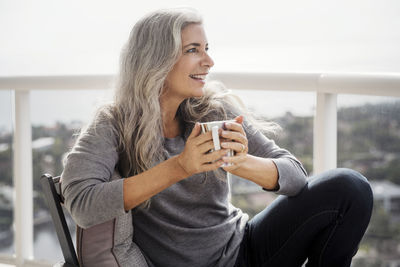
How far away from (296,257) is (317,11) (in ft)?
6.08

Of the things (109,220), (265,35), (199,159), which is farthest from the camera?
(265,35)

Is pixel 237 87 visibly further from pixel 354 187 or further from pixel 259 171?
pixel 354 187

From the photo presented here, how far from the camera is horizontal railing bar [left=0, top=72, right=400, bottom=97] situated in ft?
5.36

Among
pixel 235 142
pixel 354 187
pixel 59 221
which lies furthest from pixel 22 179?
pixel 354 187

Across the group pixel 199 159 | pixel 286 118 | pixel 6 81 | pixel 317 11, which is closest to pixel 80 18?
pixel 6 81

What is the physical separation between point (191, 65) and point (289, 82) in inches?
18.3

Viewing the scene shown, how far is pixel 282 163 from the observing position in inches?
59.7

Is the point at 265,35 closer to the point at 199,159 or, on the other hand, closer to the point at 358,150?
the point at 358,150

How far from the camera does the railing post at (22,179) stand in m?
2.36

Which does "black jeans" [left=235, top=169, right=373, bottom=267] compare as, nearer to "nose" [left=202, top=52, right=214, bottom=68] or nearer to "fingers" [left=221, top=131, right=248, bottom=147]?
"fingers" [left=221, top=131, right=248, bottom=147]

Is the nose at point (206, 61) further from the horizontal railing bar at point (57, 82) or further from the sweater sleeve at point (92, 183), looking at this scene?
the horizontal railing bar at point (57, 82)

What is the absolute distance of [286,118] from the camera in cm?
203

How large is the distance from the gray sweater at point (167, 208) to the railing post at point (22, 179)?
1071mm

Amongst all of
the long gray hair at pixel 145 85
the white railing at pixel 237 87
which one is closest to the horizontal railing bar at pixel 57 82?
the white railing at pixel 237 87
